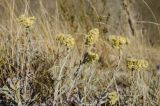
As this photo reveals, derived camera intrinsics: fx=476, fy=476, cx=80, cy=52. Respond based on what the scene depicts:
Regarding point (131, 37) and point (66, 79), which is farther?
point (131, 37)

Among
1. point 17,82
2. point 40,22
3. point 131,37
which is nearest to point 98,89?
point 17,82

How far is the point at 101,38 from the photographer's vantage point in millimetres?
4473

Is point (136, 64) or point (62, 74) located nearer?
point (136, 64)

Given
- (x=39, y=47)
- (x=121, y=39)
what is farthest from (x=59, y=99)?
(x=39, y=47)

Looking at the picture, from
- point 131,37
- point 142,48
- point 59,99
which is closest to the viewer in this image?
point 59,99

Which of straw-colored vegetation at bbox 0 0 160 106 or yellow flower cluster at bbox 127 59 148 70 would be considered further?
straw-colored vegetation at bbox 0 0 160 106

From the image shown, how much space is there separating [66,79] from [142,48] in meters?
1.79

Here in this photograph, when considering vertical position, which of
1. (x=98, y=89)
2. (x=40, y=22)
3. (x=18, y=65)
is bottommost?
(x=98, y=89)

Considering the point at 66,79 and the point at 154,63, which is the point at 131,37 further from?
the point at 66,79

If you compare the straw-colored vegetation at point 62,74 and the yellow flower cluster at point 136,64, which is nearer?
the yellow flower cluster at point 136,64

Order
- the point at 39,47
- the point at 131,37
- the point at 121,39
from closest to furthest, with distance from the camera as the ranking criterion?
the point at 121,39, the point at 39,47, the point at 131,37

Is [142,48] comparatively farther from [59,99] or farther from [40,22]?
[59,99]

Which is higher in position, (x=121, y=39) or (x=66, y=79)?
(x=121, y=39)

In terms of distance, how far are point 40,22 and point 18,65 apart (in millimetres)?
1303
